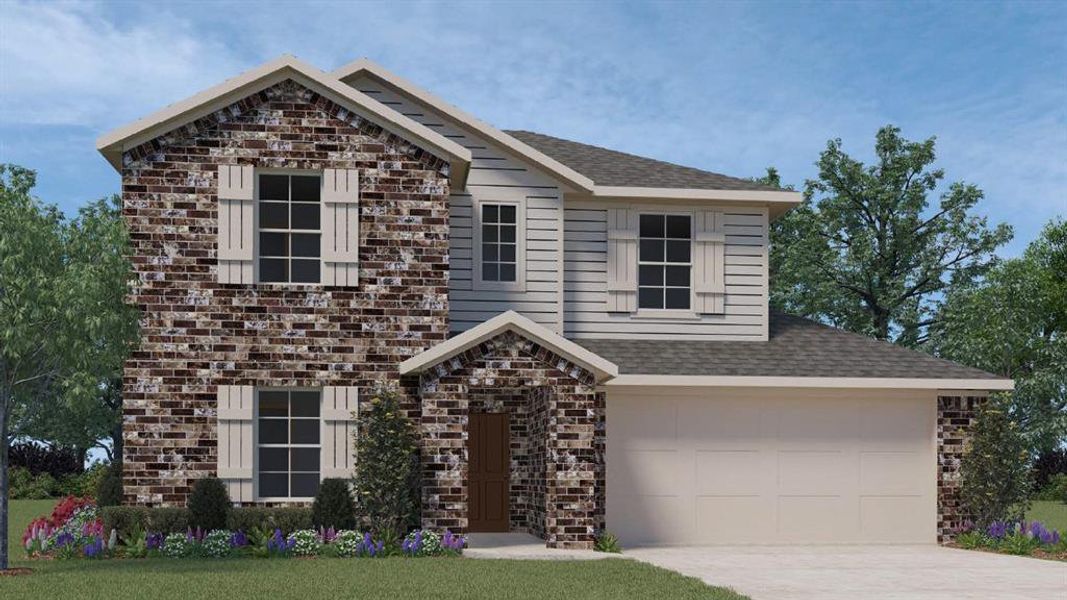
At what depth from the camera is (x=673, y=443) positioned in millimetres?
19078

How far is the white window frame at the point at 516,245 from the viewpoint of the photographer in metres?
20.1

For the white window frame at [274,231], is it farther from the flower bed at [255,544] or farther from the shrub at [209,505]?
the flower bed at [255,544]

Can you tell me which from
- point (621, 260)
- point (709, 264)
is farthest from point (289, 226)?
point (709, 264)

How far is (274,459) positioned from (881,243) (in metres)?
22.8

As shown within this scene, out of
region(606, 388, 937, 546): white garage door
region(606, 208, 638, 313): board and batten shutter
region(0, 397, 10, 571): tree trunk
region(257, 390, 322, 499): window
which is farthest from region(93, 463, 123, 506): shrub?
region(606, 208, 638, 313): board and batten shutter

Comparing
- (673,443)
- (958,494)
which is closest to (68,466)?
(673,443)

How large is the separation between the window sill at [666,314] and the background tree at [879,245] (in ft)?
46.0

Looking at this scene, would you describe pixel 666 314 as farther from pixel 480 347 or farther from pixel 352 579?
pixel 352 579

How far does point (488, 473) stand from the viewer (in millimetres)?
20078

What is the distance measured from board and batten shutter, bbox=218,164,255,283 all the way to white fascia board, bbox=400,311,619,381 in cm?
288

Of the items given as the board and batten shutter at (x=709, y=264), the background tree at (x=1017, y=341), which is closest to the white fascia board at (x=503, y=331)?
the board and batten shutter at (x=709, y=264)

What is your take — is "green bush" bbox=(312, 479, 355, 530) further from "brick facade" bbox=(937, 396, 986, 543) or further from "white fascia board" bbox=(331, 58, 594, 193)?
"brick facade" bbox=(937, 396, 986, 543)

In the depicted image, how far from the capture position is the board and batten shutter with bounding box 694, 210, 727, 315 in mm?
21078

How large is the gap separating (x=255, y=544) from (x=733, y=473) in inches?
303
